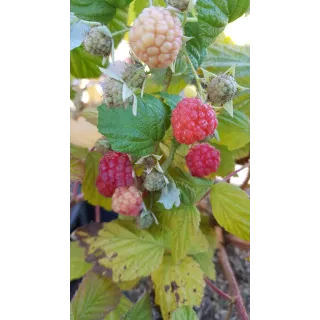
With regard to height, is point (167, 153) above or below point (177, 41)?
below

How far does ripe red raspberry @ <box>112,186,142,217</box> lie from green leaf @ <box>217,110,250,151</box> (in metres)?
0.24

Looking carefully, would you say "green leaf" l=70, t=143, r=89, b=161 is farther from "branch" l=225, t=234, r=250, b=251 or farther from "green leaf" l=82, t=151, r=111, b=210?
"branch" l=225, t=234, r=250, b=251

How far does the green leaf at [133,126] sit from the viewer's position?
0.55m

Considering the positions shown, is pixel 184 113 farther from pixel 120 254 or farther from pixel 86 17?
pixel 120 254

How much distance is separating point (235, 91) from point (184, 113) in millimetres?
72

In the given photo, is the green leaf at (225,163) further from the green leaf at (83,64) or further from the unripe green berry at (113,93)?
the unripe green berry at (113,93)

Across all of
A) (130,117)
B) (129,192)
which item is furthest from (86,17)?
(129,192)

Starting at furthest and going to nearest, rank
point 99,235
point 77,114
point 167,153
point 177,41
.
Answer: point 77,114, point 99,235, point 167,153, point 177,41

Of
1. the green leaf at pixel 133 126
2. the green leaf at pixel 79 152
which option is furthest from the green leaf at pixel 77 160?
the green leaf at pixel 133 126

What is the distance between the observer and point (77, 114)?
1059mm

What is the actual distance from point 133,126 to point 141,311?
1.20 ft

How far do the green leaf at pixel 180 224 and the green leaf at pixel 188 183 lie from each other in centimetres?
3

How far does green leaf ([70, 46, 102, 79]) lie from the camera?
745 millimetres

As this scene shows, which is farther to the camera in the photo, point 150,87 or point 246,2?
point 150,87
